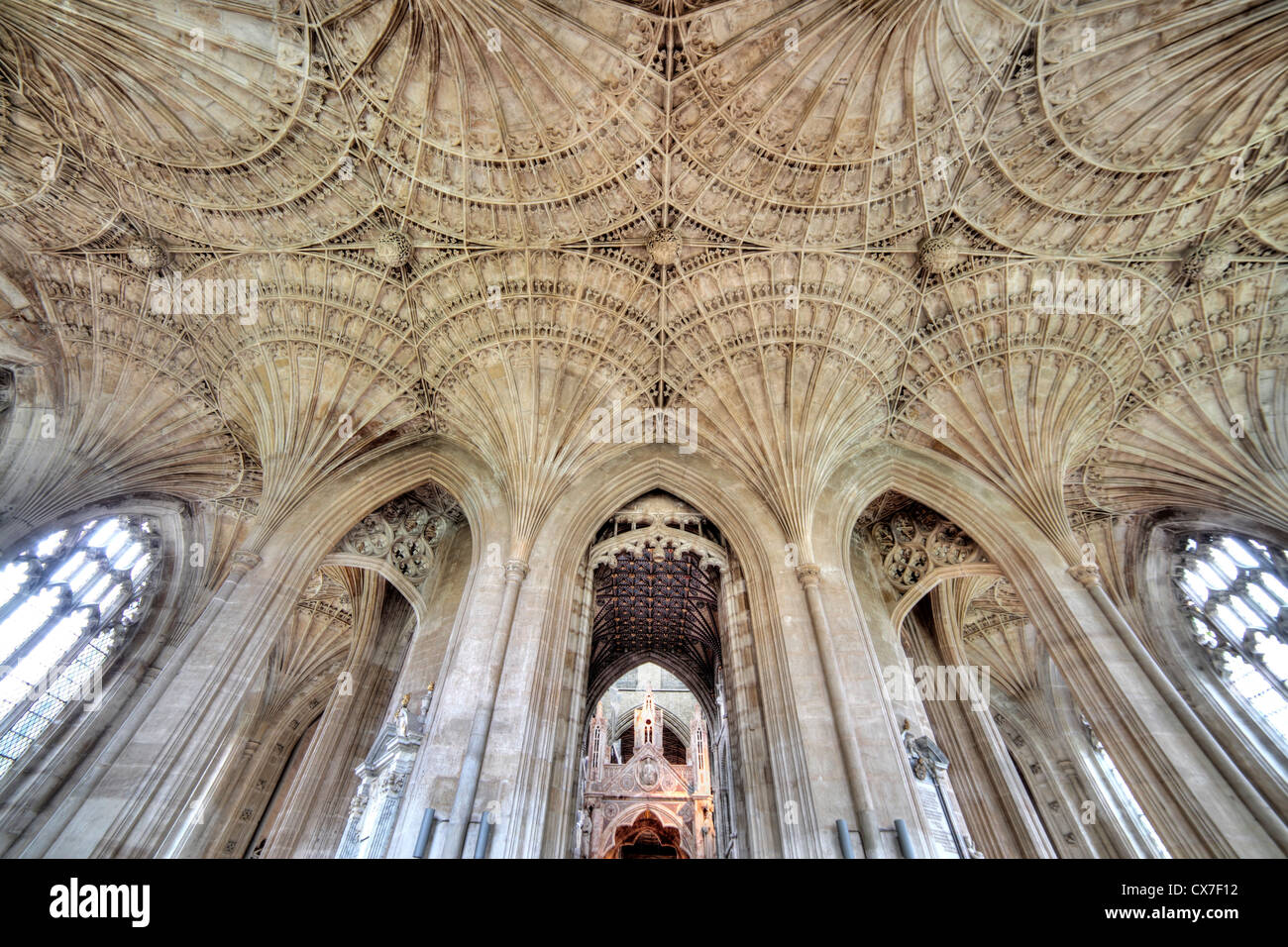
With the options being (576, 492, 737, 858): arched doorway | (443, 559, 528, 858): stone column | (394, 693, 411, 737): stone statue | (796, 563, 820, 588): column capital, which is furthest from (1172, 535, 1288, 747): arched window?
(394, 693, 411, 737): stone statue

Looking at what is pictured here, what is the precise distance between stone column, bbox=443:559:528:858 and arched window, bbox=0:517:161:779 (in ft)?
33.2

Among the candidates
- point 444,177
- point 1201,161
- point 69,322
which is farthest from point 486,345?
point 1201,161

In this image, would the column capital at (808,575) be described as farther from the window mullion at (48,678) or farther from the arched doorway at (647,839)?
the arched doorway at (647,839)

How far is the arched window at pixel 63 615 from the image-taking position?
1191 centimetres

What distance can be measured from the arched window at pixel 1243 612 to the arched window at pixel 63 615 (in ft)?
85.5

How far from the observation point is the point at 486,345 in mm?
13445

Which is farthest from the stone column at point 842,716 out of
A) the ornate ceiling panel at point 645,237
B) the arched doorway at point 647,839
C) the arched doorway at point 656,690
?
the arched doorway at point 647,839

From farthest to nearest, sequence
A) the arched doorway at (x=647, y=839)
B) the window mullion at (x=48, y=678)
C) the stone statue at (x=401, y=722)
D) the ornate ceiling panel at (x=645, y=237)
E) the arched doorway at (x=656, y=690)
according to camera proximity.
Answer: the arched doorway at (x=647, y=839) < the arched doorway at (x=656, y=690) < the window mullion at (x=48, y=678) < the ornate ceiling panel at (x=645, y=237) < the stone statue at (x=401, y=722)

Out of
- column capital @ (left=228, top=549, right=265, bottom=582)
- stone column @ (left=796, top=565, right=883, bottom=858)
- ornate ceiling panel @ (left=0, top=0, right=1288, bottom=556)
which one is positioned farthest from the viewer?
column capital @ (left=228, top=549, right=265, bottom=582)

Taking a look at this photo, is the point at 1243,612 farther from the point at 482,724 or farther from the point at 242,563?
the point at 242,563

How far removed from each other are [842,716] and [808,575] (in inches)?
111

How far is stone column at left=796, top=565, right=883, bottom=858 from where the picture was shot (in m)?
7.93

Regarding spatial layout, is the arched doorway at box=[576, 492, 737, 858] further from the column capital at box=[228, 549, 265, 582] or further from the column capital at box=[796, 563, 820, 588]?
the column capital at box=[228, 549, 265, 582]
